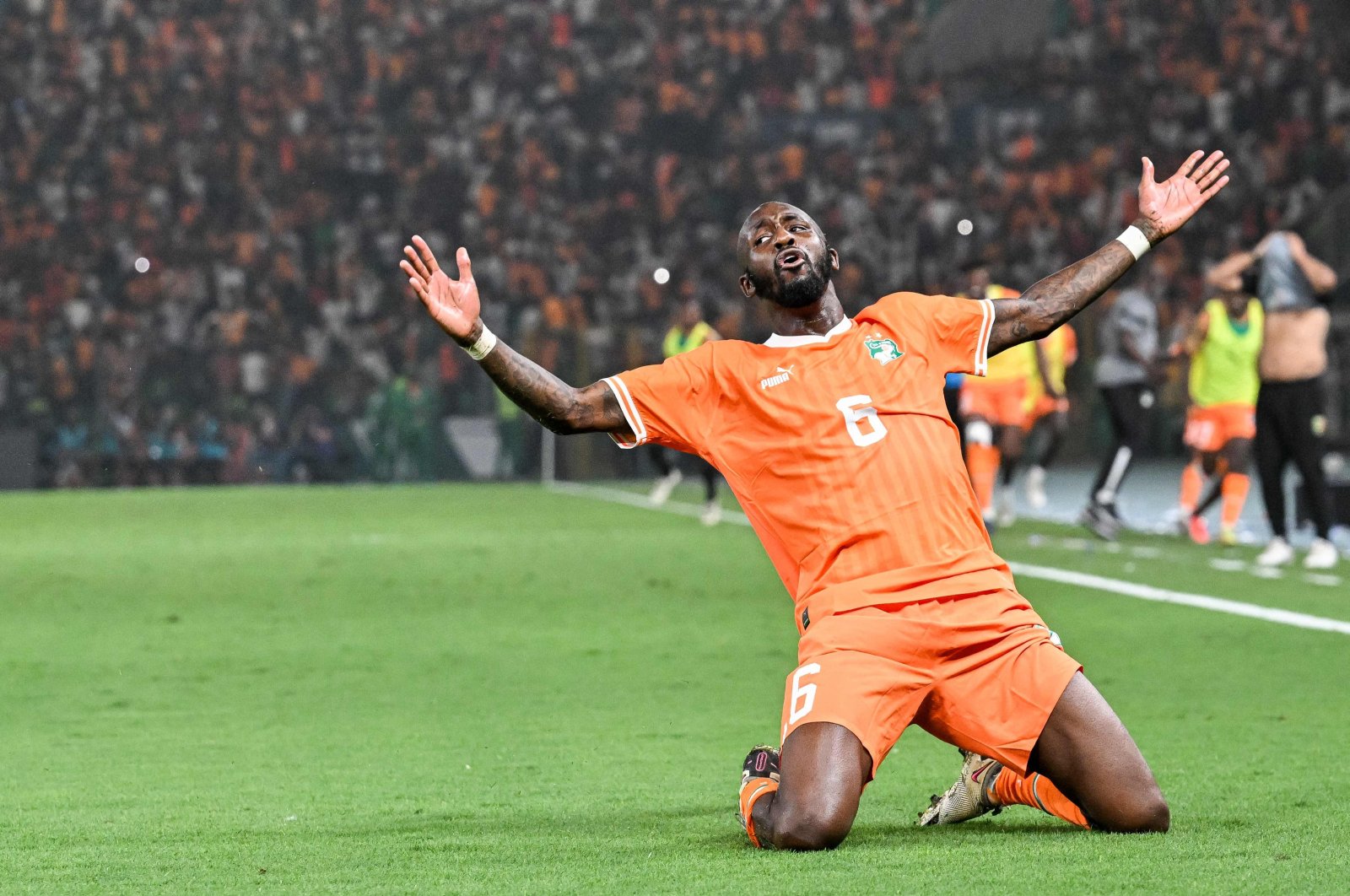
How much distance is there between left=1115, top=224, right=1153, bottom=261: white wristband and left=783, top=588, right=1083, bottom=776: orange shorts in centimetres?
117

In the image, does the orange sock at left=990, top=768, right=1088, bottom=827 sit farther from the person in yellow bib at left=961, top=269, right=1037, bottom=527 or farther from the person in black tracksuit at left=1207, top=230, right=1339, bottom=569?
the person in yellow bib at left=961, top=269, right=1037, bottom=527

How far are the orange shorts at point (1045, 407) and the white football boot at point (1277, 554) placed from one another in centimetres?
431

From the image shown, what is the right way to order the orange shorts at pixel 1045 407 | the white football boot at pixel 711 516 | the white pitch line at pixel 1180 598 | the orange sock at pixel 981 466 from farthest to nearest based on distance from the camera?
the white football boot at pixel 711 516, the orange shorts at pixel 1045 407, the orange sock at pixel 981 466, the white pitch line at pixel 1180 598

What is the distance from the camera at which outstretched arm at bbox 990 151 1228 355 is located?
5172mm

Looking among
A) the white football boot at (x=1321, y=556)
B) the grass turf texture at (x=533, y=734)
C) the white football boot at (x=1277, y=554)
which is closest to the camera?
the grass turf texture at (x=533, y=734)

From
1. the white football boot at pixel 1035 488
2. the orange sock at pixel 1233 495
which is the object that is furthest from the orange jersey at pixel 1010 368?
the orange sock at pixel 1233 495

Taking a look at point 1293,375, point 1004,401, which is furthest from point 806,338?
point 1004,401

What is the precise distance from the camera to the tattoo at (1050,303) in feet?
17.0

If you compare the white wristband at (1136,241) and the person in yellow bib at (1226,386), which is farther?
the person in yellow bib at (1226,386)

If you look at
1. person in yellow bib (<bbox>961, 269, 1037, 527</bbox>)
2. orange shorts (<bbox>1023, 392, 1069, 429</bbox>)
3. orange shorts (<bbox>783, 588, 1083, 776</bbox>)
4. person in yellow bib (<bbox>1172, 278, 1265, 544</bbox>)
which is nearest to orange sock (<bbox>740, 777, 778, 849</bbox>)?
orange shorts (<bbox>783, 588, 1083, 776</bbox>)

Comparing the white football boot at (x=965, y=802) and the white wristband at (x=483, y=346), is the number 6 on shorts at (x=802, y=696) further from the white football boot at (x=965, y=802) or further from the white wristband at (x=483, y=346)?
the white wristband at (x=483, y=346)

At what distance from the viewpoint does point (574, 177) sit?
31438 mm

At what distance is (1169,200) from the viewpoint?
5445 millimetres

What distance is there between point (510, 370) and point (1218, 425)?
10.4m
